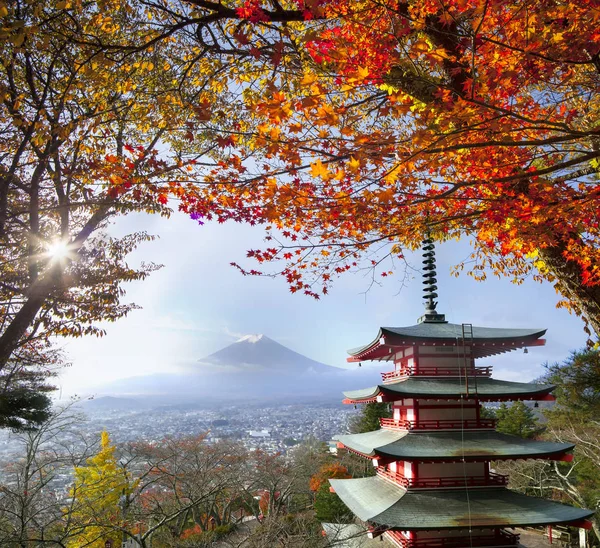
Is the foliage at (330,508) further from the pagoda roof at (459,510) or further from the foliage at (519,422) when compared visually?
the foliage at (519,422)

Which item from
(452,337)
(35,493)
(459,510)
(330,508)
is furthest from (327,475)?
(35,493)

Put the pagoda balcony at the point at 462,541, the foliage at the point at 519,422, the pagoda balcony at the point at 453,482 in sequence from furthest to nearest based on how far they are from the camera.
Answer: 1. the foliage at the point at 519,422
2. the pagoda balcony at the point at 453,482
3. the pagoda balcony at the point at 462,541

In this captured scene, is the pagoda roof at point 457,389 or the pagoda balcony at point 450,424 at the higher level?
the pagoda roof at point 457,389

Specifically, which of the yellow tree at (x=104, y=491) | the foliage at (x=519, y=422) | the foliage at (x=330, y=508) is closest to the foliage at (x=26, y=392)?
the yellow tree at (x=104, y=491)

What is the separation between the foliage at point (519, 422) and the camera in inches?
971

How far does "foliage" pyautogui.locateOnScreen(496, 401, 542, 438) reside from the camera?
2466 cm

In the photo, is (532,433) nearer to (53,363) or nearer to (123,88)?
(53,363)

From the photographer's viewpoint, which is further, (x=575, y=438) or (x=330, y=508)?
(x=330, y=508)

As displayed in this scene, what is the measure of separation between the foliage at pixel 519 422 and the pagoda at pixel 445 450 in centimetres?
1577

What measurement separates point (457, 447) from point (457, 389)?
128 cm

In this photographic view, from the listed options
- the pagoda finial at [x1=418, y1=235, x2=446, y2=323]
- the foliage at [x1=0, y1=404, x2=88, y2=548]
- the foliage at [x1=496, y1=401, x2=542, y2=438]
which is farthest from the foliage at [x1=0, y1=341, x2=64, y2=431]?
the foliage at [x1=496, y1=401, x2=542, y2=438]

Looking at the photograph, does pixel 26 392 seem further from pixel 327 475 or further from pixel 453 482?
pixel 327 475

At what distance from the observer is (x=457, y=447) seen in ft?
32.2

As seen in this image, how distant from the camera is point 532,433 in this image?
2439 centimetres
